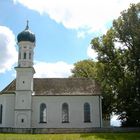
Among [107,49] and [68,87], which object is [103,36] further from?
[68,87]

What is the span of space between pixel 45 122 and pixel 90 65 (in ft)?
73.0

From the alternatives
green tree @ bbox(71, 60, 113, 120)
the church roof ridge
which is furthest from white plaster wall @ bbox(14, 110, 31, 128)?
green tree @ bbox(71, 60, 113, 120)

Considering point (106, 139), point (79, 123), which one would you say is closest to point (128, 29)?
point (79, 123)

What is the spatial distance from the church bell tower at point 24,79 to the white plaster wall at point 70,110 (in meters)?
1.40

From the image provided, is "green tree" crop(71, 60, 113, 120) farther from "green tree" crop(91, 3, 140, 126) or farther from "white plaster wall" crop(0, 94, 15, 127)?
"white plaster wall" crop(0, 94, 15, 127)

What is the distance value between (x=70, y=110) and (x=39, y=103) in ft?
14.4

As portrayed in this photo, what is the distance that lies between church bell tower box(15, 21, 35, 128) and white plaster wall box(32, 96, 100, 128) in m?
1.40

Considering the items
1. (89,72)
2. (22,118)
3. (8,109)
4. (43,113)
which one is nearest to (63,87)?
(43,113)

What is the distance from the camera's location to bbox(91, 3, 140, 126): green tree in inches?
1889

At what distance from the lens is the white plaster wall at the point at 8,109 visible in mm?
49938

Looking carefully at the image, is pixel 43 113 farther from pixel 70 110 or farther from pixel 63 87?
pixel 63 87

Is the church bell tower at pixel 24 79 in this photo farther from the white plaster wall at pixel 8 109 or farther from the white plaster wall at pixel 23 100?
the white plaster wall at pixel 8 109

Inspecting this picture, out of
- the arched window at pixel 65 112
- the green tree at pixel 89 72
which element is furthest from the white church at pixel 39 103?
the green tree at pixel 89 72

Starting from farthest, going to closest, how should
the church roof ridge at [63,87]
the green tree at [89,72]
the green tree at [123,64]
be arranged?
the green tree at [89,72] < the church roof ridge at [63,87] < the green tree at [123,64]
